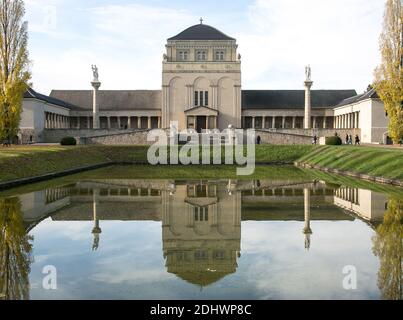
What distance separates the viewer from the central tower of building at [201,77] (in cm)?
7262

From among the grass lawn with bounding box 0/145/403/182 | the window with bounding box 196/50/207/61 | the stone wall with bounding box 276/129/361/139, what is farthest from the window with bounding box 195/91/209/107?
the grass lawn with bounding box 0/145/403/182

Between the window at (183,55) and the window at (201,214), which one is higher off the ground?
the window at (183,55)

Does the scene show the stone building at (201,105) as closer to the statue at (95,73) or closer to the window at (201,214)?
the statue at (95,73)

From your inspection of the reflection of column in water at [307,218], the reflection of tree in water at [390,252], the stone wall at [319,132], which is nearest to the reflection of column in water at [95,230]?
the reflection of column in water at [307,218]

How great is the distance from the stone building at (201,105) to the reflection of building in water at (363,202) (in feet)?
142

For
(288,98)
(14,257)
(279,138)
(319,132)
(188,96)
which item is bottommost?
(14,257)

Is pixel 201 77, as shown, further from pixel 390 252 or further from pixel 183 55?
pixel 390 252

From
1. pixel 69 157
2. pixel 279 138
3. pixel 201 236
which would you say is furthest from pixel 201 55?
pixel 201 236

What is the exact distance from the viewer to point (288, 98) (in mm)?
81562

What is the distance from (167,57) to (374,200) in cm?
6075

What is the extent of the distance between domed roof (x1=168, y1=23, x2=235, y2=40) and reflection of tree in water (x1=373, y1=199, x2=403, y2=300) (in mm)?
63618

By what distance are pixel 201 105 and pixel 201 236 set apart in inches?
2434

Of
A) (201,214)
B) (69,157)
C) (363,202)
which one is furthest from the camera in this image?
(69,157)

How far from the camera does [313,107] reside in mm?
80312
